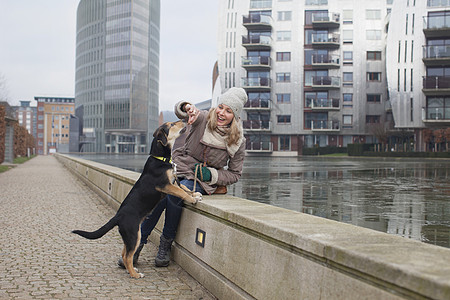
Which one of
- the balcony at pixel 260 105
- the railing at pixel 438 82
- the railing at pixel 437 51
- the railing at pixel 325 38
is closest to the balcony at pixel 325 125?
the balcony at pixel 260 105

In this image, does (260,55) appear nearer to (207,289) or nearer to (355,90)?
(355,90)

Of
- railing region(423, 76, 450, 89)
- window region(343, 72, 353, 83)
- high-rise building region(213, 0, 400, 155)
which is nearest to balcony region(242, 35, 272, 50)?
high-rise building region(213, 0, 400, 155)

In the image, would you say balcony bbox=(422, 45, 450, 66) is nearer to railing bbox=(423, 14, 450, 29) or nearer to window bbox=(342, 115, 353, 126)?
railing bbox=(423, 14, 450, 29)

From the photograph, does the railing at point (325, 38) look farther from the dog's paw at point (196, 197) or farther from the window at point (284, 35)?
the dog's paw at point (196, 197)

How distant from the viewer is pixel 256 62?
57.6 meters

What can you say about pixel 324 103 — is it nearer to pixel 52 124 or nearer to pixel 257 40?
pixel 257 40

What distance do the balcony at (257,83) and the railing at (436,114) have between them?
19.6 m

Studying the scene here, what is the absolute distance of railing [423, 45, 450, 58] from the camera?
4531cm

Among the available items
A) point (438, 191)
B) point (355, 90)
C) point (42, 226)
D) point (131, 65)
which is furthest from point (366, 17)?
point (131, 65)

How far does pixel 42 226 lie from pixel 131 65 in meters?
114

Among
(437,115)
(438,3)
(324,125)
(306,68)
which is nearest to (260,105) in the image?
(306,68)

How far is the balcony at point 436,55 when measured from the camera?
45.3m

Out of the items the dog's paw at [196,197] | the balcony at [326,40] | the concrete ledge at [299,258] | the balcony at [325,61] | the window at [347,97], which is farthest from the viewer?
the window at [347,97]

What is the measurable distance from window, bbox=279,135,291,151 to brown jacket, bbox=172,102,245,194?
178 feet
